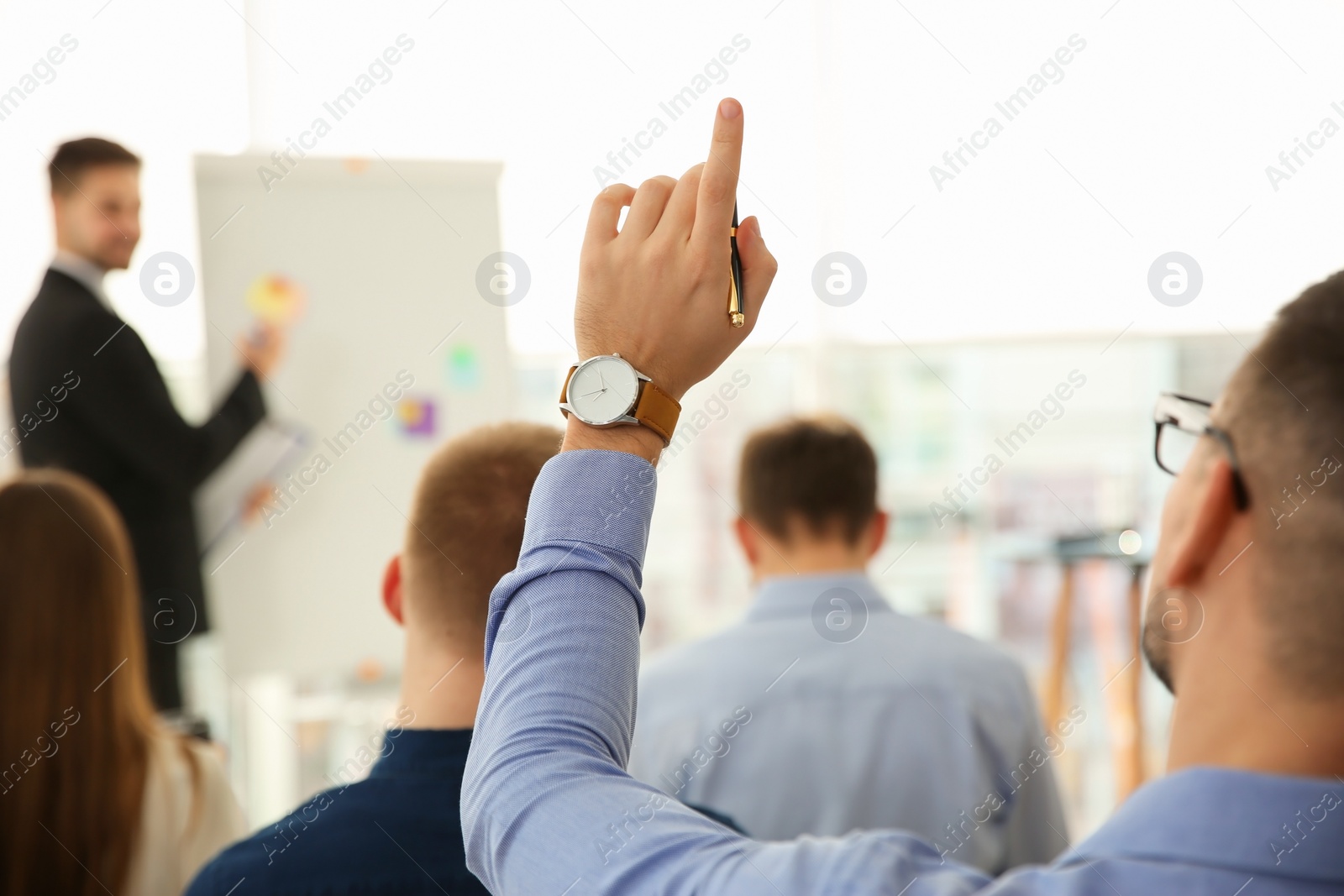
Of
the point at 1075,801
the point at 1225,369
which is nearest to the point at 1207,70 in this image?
the point at 1225,369

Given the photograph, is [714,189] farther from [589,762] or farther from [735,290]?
[589,762]

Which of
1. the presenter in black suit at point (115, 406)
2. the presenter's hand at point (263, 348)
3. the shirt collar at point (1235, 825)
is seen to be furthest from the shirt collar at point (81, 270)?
the shirt collar at point (1235, 825)

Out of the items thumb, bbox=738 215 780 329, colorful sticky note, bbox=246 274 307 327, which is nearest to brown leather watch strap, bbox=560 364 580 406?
thumb, bbox=738 215 780 329

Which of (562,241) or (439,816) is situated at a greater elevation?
(562,241)

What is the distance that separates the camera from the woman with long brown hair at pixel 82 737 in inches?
61.8

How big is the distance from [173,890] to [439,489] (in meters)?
0.83

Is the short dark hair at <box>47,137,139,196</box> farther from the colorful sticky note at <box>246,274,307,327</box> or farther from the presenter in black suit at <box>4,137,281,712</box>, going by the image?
the colorful sticky note at <box>246,274,307,327</box>

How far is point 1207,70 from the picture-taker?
3.78 metres

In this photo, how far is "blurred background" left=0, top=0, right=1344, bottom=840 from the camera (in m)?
3.10

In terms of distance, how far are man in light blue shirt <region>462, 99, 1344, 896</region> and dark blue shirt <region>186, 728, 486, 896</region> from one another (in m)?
0.55

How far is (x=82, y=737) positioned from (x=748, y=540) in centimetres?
120

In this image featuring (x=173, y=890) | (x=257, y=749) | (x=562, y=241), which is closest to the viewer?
(x=173, y=890)

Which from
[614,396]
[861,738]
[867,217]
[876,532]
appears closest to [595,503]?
[614,396]

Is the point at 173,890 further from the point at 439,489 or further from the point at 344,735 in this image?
the point at 344,735
